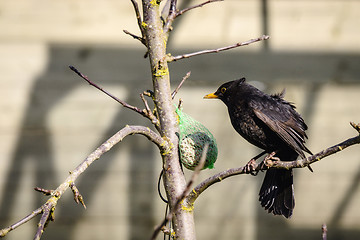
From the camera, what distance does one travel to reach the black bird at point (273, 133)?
274 centimetres

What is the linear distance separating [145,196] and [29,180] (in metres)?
1.00

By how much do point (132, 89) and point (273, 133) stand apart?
→ 1.88 metres

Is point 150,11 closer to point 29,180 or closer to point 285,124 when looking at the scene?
point 285,124

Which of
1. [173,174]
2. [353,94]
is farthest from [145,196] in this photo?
[173,174]

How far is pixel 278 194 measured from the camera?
2.76 metres

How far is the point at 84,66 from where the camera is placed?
4449 mm

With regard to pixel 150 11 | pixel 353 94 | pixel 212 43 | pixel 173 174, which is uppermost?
pixel 212 43

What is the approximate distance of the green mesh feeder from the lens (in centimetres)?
242

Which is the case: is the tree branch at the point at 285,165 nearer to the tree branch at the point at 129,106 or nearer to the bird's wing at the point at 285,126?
the tree branch at the point at 129,106

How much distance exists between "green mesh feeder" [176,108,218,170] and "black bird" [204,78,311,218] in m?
0.31

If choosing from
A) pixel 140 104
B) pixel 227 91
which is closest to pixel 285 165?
pixel 227 91

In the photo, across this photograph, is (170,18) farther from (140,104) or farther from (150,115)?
(140,104)

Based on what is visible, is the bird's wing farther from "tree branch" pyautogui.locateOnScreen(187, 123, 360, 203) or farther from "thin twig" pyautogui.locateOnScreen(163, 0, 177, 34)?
"thin twig" pyautogui.locateOnScreen(163, 0, 177, 34)

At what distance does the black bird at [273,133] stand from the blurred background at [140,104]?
145cm
